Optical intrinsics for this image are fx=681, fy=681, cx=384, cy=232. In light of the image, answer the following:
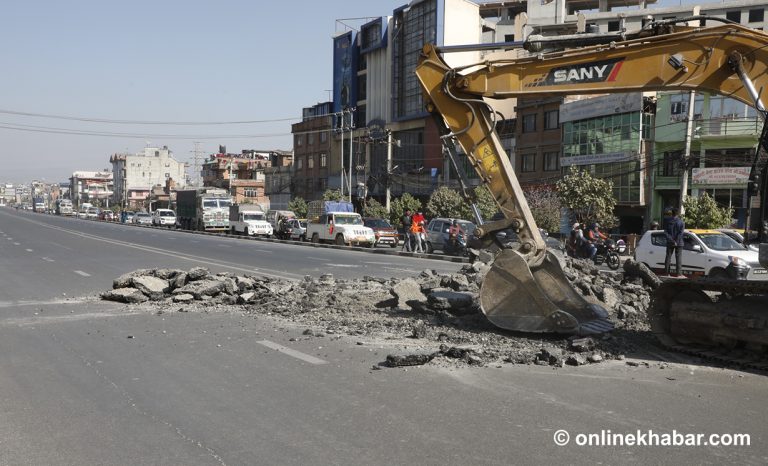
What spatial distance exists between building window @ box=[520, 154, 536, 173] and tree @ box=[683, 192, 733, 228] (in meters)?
19.1

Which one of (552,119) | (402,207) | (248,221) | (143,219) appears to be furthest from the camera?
(143,219)

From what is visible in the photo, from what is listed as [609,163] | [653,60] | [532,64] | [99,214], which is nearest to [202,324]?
[532,64]

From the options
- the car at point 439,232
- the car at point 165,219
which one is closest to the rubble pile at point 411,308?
the car at point 439,232

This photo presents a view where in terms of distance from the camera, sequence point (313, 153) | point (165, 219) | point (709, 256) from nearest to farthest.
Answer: point (709, 256) → point (165, 219) → point (313, 153)

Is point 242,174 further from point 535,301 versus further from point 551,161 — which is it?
point 535,301

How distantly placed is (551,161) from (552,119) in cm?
305

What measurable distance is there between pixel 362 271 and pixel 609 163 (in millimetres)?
27889

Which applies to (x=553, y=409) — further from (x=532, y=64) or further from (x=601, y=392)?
(x=532, y=64)

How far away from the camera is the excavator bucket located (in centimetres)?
889

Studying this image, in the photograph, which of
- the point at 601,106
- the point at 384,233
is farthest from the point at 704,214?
the point at 384,233

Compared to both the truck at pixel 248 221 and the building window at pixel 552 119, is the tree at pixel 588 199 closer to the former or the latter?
the building window at pixel 552 119

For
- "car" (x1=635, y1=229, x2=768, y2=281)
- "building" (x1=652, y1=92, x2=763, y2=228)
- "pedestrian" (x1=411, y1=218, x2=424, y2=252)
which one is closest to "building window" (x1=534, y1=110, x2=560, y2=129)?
"building" (x1=652, y1=92, x2=763, y2=228)

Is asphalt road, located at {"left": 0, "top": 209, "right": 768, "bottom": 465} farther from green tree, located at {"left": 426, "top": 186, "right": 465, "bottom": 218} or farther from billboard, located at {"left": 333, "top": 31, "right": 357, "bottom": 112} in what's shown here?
billboard, located at {"left": 333, "top": 31, "right": 357, "bottom": 112}

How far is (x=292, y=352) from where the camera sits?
8.54 metres
